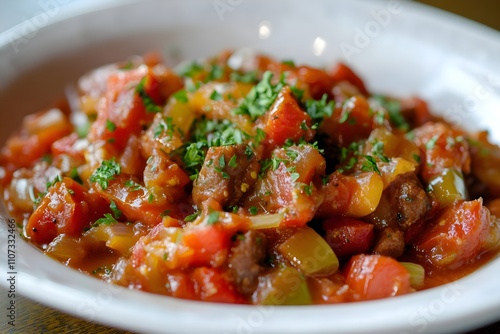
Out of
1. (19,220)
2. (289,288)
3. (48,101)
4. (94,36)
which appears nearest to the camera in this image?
(289,288)

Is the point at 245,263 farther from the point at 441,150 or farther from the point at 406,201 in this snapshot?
the point at 441,150

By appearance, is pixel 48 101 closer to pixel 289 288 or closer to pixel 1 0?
pixel 1 0

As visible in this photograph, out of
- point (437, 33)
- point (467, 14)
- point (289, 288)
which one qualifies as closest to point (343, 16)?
point (437, 33)

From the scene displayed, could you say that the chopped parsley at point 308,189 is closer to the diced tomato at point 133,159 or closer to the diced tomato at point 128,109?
the diced tomato at point 133,159

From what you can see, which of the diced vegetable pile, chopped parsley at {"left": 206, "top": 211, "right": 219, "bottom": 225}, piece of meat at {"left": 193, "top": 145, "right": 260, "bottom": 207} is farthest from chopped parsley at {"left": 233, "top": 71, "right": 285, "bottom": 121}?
chopped parsley at {"left": 206, "top": 211, "right": 219, "bottom": 225}

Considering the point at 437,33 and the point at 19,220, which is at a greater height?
the point at 19,220

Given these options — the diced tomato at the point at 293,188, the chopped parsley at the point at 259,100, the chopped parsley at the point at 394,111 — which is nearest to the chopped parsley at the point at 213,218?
the diced tomato at the point at 293,188
